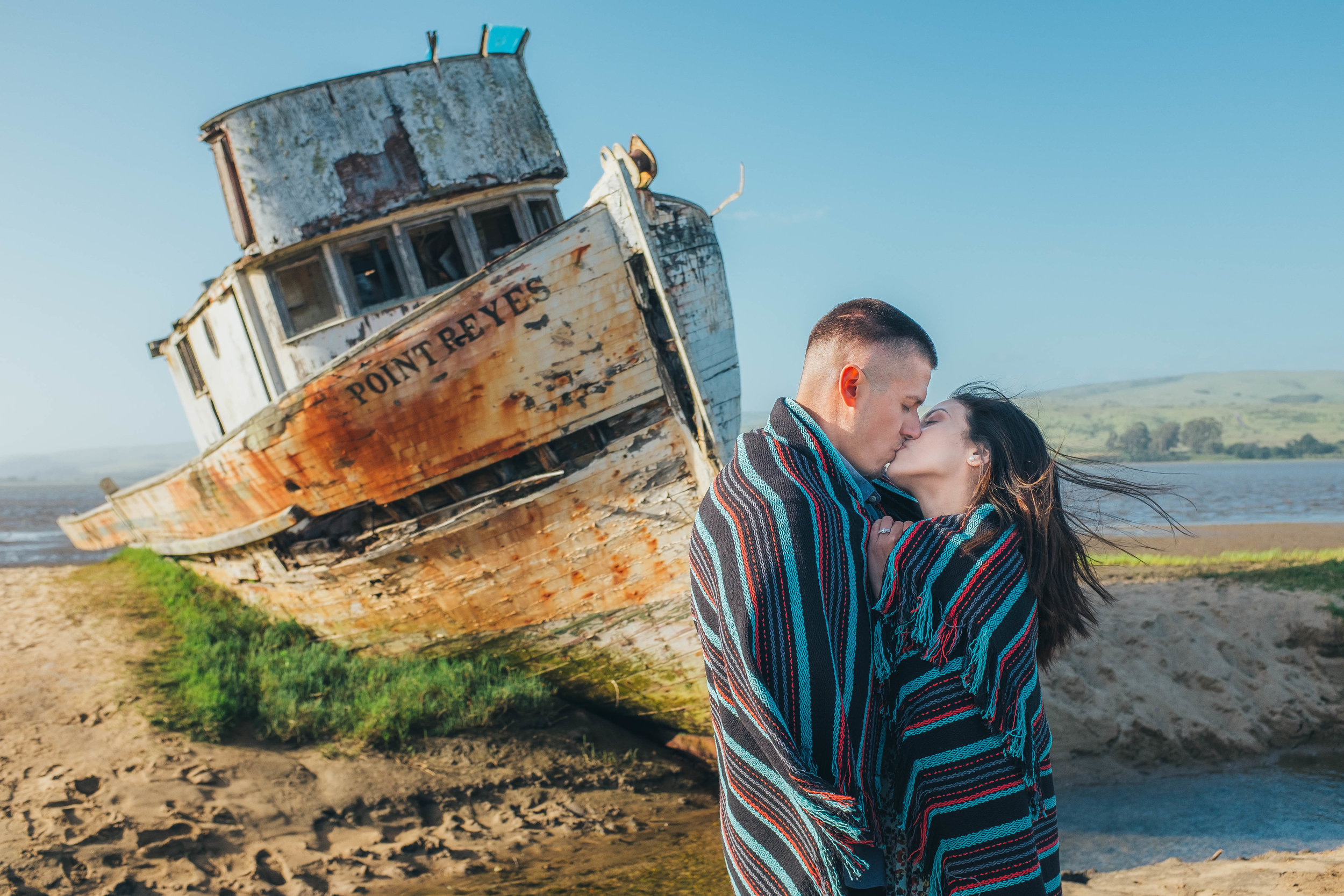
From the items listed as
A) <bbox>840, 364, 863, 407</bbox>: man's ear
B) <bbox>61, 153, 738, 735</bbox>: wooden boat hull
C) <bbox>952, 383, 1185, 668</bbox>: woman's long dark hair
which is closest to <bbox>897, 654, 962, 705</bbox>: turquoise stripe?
<bbox>952, 383, 1185, 668</bbox>: woman's long dark hair

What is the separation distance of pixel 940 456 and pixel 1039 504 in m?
0.22

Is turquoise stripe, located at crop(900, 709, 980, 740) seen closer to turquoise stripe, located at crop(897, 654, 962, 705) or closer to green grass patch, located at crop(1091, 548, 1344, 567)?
turquoise stripe, located at crop(897, 654, 962, 705)

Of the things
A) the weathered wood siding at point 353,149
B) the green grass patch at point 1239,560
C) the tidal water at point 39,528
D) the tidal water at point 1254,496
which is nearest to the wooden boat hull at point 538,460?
the weathered wood siding at point 353,149

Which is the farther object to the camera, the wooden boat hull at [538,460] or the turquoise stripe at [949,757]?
the wooden boat hull at [538,460]

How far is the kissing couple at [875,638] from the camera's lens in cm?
140

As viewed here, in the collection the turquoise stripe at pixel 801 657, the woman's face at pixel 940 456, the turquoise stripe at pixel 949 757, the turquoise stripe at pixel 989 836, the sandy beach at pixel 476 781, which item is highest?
the woman's face at pixel 940 456

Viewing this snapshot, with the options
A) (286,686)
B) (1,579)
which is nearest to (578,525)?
(286,686)

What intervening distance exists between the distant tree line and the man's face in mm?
35505

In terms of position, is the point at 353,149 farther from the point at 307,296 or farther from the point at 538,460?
the point at 538,460

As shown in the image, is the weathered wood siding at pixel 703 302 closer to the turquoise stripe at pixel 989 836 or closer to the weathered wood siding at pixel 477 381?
the weathered wood siding at pixel 477 381

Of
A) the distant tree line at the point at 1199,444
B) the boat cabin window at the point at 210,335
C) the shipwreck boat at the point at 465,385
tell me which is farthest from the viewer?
the distant tree line at the point at 1199,444

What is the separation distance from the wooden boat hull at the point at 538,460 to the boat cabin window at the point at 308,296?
136 cm

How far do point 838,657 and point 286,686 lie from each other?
5.13m

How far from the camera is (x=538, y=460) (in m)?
5.28
